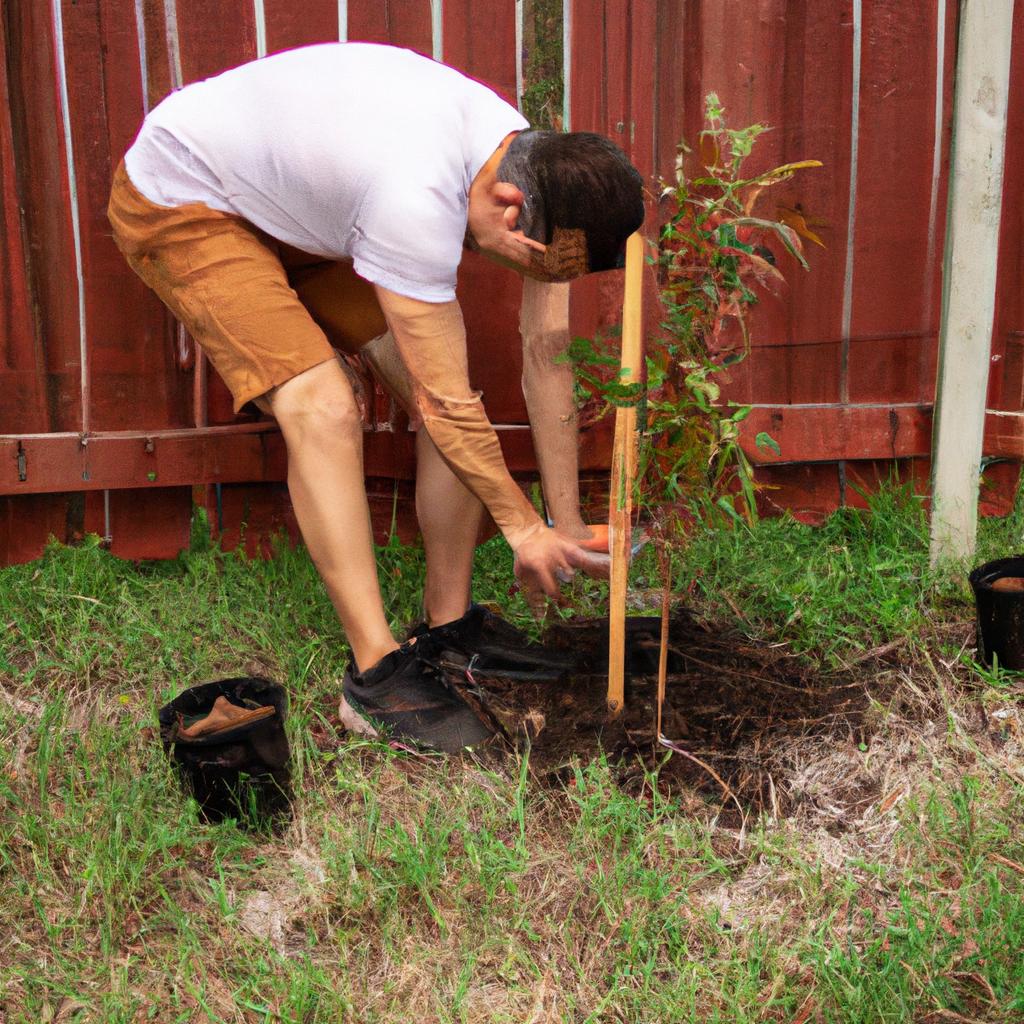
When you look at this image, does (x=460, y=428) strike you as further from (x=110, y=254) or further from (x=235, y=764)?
(x=110, y=254)

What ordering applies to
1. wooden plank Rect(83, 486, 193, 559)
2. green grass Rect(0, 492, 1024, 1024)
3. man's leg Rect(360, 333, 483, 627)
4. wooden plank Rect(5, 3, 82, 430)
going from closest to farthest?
green grass Rect(0, 492, 1024, 1024) → man's leg Rect(360, 333, 483, 627) → wooden plank Rect(5, 3, 82, 430) → wooden plank Rect(83, 486, 193, 559)

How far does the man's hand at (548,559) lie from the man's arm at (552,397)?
39 cm

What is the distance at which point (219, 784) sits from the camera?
6.66ft

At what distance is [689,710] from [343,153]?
4.62 feet

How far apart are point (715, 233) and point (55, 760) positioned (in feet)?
5.66

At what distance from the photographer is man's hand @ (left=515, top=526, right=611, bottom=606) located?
218cm

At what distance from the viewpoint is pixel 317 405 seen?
2326 millimetres

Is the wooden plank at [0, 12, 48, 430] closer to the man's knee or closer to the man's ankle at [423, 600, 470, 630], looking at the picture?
the man's knee

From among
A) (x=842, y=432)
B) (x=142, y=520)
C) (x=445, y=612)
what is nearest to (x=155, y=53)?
(x=142, y=520)

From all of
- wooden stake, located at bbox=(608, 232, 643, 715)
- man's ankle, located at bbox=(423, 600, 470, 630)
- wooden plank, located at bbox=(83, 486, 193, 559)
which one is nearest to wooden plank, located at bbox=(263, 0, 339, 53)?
wooden plank, located at bbox=(83, 486, 193, 559)

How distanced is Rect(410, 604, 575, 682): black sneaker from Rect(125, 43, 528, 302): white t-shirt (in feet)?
3.01

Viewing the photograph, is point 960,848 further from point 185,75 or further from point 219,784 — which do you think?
point 185,75

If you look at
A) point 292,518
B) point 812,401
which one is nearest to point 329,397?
point 292,518

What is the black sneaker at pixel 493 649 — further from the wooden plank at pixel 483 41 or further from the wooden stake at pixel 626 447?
the wooden plank at pixel 483 41
